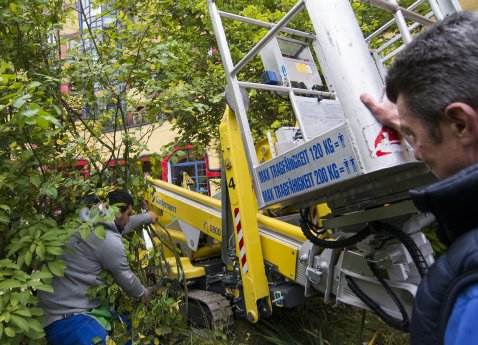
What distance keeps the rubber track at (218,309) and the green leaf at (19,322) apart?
1.93 m

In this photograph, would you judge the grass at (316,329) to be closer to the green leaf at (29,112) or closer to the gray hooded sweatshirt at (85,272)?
the gray hooded sweatshirt at (85,272)

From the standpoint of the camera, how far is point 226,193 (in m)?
3.47

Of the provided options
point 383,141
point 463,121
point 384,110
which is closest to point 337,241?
point 383,141

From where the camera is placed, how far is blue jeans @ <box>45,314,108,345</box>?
2912 mm

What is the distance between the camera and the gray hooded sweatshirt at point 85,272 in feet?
9.81

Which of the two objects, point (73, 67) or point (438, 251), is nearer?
point (438, 251)

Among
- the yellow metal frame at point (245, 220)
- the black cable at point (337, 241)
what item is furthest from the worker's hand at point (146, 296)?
the black cable at point (337, 241)

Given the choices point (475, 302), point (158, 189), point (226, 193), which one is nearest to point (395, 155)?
point (475, 302)

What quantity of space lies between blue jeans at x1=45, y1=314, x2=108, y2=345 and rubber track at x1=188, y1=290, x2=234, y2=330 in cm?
110

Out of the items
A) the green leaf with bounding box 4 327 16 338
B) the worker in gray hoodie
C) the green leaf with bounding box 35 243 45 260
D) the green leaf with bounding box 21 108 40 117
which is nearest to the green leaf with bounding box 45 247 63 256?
the green leaf with bounding box 35 243 45 260

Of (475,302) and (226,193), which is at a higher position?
(226,193)

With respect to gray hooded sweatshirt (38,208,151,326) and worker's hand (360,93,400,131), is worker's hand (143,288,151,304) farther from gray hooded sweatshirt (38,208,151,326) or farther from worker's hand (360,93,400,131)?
worker's hand (360,93,400,131)

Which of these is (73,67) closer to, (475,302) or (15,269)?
(15,269)

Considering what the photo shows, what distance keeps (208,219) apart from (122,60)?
1719mm
